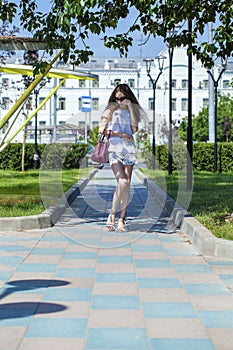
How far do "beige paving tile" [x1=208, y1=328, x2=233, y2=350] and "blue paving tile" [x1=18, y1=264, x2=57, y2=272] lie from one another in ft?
8.14

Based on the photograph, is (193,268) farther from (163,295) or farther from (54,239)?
(54,239)

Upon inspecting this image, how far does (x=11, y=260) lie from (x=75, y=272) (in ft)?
3.05

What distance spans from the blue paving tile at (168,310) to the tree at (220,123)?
5819 centimetres

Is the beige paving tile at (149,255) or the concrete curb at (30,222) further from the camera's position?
the concrete curb at (30,222)

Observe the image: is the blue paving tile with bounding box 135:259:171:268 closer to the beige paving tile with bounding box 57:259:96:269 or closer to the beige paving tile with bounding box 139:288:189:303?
the beige paving tile with bounding box 57:259:96:269

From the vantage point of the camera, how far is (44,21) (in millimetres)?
9281

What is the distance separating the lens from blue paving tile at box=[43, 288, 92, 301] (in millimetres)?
5360

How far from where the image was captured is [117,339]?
4.25m

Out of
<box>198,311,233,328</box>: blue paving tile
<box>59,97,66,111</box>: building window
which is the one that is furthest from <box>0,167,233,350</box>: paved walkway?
<box>59,97,66,111</box>: building window

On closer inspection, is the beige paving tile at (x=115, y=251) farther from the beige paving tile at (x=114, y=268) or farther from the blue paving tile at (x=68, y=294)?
the blue paving tile at (x=68, y=294)

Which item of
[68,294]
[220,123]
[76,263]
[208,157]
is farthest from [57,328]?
[220,123]

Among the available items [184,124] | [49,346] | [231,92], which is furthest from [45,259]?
[231,92]

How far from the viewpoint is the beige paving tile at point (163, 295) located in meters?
5.34

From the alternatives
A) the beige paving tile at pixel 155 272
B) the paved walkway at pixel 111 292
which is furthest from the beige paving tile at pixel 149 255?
the beige paving tile at pixel 155 272
